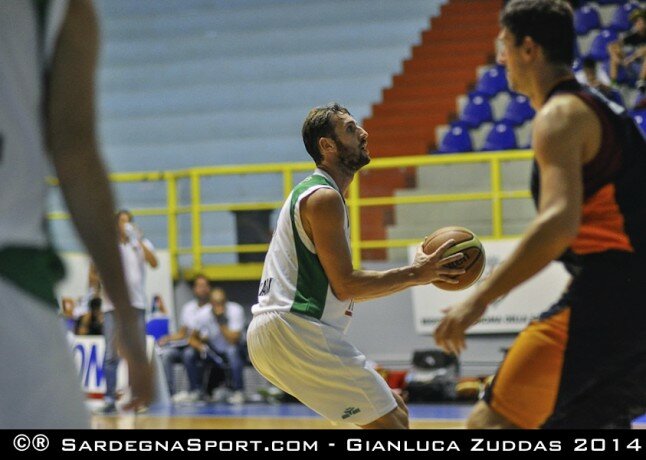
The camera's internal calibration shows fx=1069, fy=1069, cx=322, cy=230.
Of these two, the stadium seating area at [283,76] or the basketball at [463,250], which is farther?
the stadium seating area at [283,76]

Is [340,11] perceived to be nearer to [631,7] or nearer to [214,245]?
[631,7]

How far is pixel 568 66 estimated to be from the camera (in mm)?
3502

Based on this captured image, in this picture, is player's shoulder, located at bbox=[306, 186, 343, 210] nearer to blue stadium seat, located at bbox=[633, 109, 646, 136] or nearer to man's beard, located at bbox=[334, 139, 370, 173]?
man's beard, located at bbox=[334, 139, 370, 173]

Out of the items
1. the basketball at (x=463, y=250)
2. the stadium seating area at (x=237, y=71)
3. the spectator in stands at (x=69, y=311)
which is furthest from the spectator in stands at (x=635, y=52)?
the basketball at (x=463, y=250)

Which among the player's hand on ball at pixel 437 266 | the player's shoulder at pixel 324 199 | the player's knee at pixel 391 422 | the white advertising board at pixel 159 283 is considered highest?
the player's shoulder at pixel 324 199

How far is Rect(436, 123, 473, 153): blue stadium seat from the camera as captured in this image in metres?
13.7

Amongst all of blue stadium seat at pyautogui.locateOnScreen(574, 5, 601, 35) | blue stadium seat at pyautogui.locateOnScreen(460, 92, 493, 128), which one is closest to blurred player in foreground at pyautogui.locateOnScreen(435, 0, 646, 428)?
blue stadium seat at pyautogui.locateOnScreen(460, 92, 493, 128)

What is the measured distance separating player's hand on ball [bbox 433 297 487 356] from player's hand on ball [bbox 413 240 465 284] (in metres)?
1.17

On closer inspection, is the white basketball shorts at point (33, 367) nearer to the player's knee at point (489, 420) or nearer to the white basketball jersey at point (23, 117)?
the white basketball jersey at point (23, 117)

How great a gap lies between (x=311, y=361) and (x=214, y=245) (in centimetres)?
890

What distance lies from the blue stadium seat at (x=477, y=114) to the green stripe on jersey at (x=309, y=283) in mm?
9893

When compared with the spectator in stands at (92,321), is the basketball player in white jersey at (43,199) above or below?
above

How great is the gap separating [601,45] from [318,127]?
1041cm

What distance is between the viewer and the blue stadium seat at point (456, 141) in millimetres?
13680
